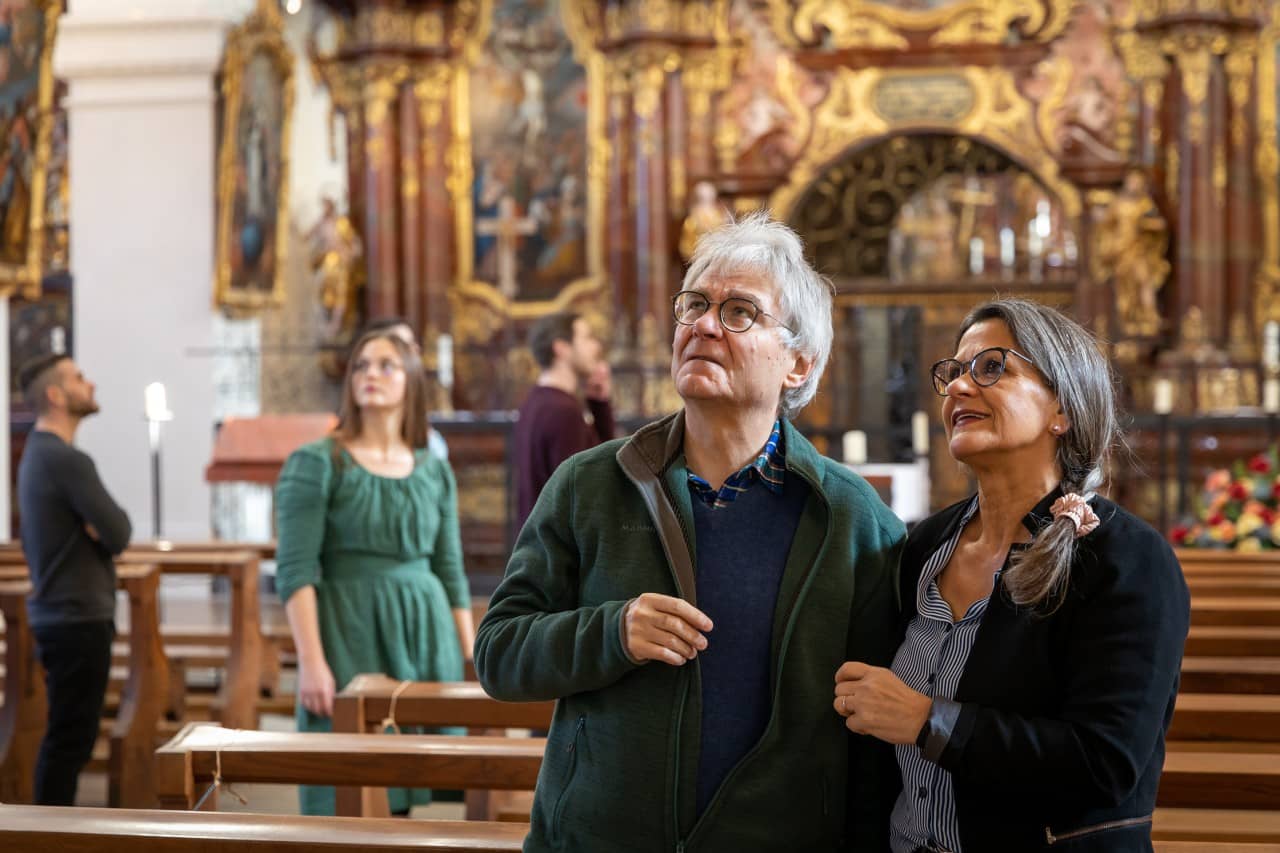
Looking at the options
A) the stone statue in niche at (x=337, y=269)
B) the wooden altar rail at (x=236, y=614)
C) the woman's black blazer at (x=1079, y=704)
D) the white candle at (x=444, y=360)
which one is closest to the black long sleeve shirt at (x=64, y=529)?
the wooden altar rail at (x=236, y=614)

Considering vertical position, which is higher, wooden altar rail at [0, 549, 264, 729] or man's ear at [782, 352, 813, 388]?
man's ear at [782, 352, 813, 388]

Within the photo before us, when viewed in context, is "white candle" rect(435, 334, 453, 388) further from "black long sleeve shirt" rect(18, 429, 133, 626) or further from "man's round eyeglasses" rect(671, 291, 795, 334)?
"man's round eyeglasses" rect(671, 291, 795, 334)

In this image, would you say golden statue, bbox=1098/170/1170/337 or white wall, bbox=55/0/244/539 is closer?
white wall, bbox=55/0/244/539

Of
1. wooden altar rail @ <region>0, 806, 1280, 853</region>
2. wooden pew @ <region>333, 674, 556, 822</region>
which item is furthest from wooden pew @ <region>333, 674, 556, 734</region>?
wooden altar rail @ <region>0, 806, 1280, 853</region>

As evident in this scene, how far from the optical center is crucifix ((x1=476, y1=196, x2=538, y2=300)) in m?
15.5

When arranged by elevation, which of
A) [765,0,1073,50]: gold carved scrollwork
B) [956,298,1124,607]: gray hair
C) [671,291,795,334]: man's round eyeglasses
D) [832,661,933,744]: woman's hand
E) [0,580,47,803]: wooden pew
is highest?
[765,0,1073,50]: gold carved scrollwork

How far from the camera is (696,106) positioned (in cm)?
1503

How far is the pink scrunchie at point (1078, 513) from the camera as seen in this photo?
7.59ft

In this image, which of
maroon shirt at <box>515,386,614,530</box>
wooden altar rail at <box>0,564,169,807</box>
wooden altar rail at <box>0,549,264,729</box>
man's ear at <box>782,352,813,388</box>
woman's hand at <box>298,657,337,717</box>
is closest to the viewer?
man's ear at <box>782,352,813,388</box>

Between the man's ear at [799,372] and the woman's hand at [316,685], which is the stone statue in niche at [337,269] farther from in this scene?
the man's ear at [799,372]

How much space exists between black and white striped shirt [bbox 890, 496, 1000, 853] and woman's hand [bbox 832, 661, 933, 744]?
0.06 metres

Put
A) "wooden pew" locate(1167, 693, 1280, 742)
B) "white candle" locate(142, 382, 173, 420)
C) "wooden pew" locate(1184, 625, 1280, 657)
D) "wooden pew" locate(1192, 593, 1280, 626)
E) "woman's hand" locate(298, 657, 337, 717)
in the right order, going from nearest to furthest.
A: 1. "wooden pew" locate(1167, 693, 1280, 742)
2. "wooden pew" locate(1184, 625, 1280, 657)
3. "woman's hand" locate(298, 657, 337, 717)
4. "wooden pew" locate(1192, 593, 1280, 626)
5. "white candle" locate(142, 382, 173, 420)

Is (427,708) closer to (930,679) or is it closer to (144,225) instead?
(930,679)

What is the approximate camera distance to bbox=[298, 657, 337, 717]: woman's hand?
445 cm
